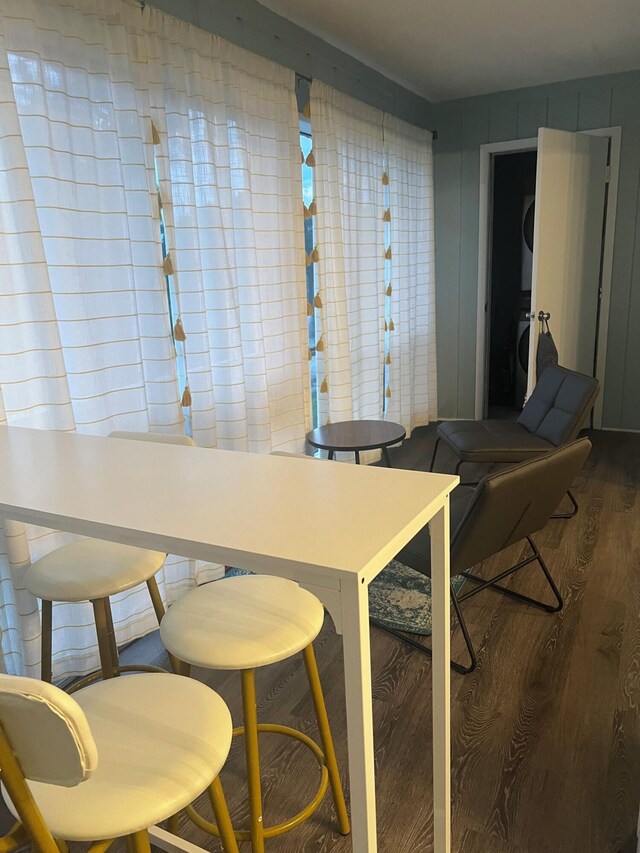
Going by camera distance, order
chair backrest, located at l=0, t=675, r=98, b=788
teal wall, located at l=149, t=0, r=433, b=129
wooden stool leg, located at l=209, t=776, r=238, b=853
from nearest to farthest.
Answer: chair backrest, located at l=0, t=675, r=98, b=788, wooden stool leg, located at l=209, t=776, r=238, b=853, teal wall, located at l=149, t=0, r=433, b=129

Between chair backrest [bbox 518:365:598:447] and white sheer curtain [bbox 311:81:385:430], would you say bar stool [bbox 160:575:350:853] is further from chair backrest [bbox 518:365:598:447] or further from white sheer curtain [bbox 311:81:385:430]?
white sheer curtain [bbox 311:81:385:430]

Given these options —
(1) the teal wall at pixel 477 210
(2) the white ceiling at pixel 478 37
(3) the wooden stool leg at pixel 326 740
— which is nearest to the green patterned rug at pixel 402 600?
(3) the wooden stool leg at pixel 326 740

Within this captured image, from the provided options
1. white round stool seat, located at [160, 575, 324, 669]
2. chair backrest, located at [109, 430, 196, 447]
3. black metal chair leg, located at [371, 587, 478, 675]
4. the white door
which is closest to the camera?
white round stool seat, located at [160, 575, 324, 669]

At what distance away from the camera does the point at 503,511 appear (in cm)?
204

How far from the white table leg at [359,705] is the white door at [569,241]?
3822 mm

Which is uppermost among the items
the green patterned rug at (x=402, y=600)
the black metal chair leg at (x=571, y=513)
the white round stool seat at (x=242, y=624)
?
the white round stool seat at (x=242, y=624)

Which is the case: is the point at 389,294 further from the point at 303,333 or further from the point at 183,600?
the point at 183,600

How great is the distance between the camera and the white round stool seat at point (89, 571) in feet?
5.45

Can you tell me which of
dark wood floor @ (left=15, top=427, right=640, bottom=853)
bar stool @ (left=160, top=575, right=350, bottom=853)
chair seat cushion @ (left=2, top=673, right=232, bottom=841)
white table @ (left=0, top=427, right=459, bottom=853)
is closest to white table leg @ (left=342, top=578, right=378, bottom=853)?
white table @ (left=0, top=427, right=459, bottom=853)

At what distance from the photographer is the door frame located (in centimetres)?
479

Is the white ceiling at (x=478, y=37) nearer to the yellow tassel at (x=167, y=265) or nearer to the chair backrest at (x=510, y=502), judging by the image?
the yellow tassel at (x=167, y=265)

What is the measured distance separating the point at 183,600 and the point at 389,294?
3.52m

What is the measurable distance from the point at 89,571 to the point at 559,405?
264cm

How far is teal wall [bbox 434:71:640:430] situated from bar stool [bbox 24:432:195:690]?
4.16 m
